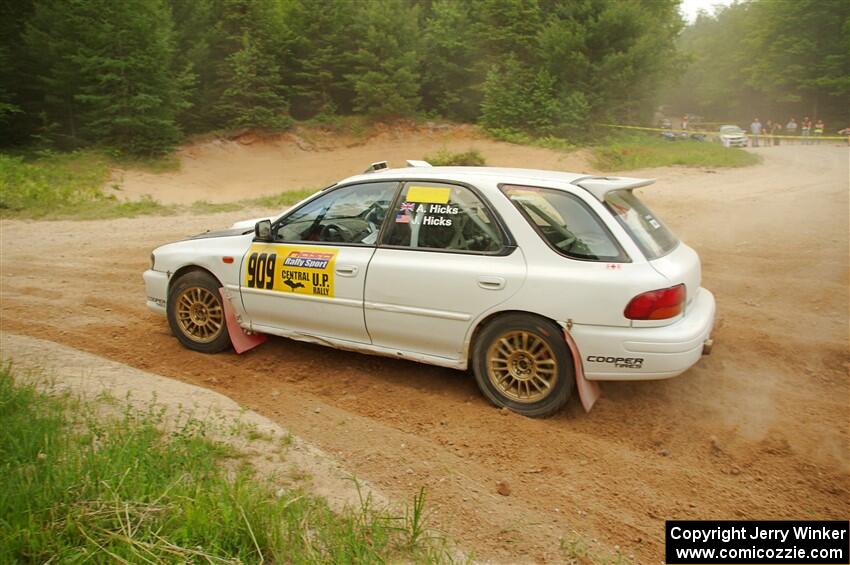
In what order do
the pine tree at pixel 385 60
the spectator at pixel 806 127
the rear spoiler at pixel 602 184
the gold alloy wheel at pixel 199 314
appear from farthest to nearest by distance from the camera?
the pine tree at pixel 385 60 → the spectator at pixel 806 127 → the gold alloy wheel at pixel 199 314 → the rear spoiler at pixel 602 184

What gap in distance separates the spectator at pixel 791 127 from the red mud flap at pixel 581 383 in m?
26.4

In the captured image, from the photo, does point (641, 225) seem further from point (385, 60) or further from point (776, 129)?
point (776, 129)

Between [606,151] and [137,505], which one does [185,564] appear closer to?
[137,505]

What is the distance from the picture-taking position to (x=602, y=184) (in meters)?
4.46

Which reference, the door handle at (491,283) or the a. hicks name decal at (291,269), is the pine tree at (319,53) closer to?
the a. hicks name decal at (291,269)

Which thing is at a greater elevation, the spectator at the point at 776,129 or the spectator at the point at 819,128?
the spectator at the point at 776,129

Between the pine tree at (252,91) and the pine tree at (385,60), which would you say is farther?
the pine tree at (385,60)

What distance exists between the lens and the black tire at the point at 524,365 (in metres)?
4.18

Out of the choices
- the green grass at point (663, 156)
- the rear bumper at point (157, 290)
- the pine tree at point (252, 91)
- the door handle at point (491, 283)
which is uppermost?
the pine tree at point (252, 91)

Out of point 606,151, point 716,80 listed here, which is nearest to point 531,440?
point 606,151

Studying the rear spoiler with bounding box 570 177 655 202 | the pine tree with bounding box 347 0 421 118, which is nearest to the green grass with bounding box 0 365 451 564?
the rear spoiler with bounding box 570 177 655 202

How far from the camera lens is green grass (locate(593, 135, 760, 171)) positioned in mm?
19906

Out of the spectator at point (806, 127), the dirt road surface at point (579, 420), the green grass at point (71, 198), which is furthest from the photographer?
the spectator at point (806, 127)

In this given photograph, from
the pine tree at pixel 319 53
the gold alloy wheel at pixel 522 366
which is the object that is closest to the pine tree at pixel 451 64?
the pine tree at pixel 319 53
